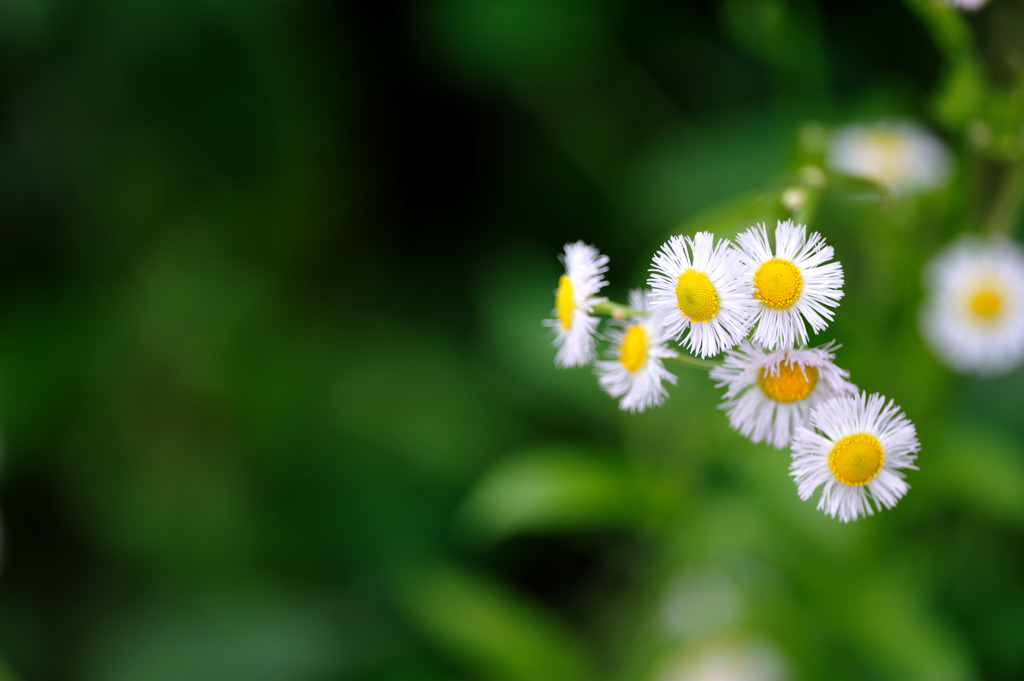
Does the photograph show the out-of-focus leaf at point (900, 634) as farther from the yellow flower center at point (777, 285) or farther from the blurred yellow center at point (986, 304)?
the yellow flower center at point (777, 285)

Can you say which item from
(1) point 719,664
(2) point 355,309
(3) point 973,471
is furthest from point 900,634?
(2) point 355,309

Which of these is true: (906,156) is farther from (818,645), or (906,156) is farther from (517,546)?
(517,546)

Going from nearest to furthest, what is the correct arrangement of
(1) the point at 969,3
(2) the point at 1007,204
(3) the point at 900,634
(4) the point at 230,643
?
(1) the point at 969,3
(2) the point at 1007,204
(3) the point at 900,634
(4) the point at 230,643

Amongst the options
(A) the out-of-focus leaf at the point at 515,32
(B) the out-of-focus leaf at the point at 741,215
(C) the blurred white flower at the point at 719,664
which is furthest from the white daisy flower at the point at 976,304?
(A) the out-of-focus leaf at the point at 515,32

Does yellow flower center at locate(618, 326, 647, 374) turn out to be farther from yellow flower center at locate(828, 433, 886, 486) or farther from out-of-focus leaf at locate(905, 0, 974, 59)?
out-of-focus leaf at locate(905, 0, 974, 59)

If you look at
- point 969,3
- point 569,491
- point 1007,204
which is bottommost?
point 569,491

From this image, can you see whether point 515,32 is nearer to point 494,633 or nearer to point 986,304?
point 986,304

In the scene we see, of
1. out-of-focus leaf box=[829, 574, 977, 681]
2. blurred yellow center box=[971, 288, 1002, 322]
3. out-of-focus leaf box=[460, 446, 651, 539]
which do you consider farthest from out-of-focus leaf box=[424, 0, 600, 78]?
out-of-focus leaf box=[829, 574, 977, 681]
